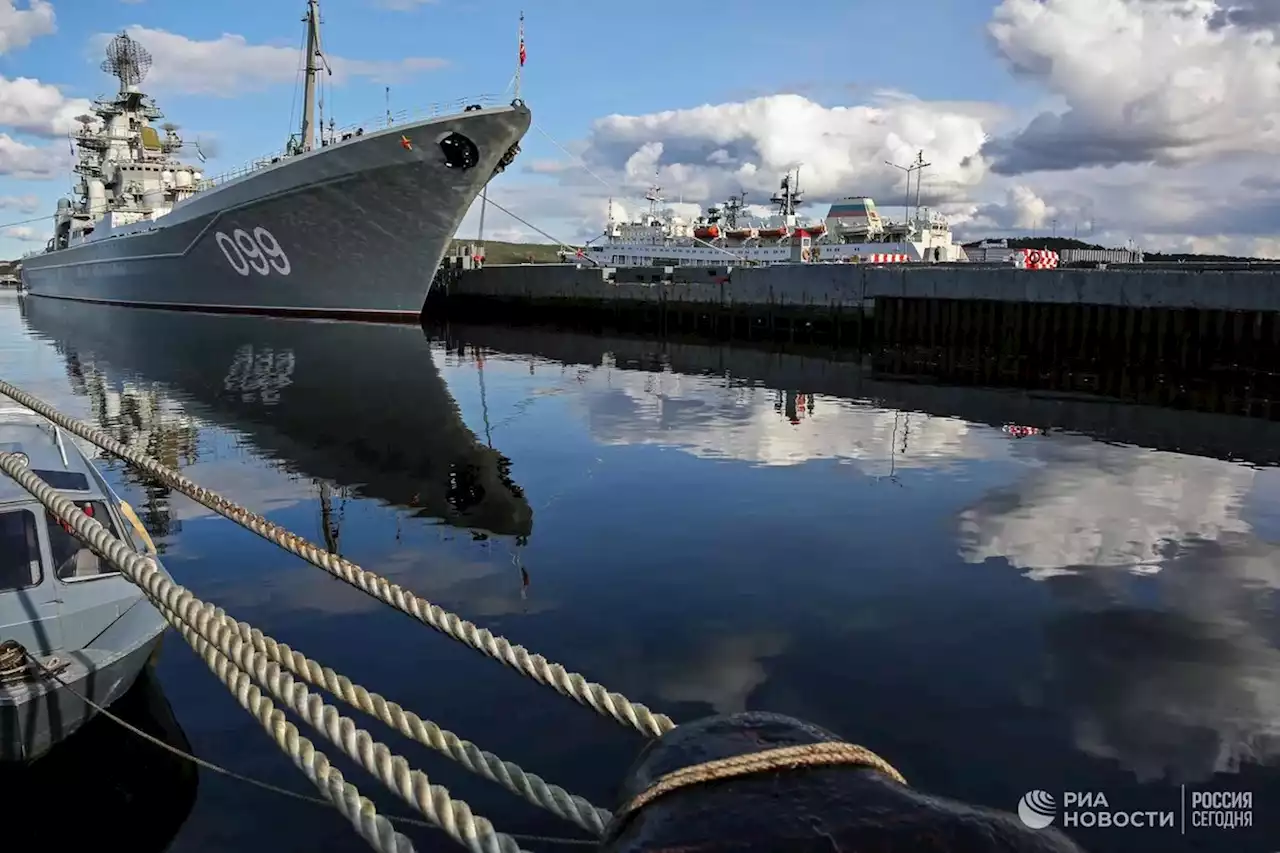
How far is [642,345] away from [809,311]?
922 cm

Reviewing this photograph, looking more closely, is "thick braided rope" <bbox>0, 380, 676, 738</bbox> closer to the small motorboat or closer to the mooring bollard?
the mooring bollard

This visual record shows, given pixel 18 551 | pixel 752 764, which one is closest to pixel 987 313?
pixel 18 551

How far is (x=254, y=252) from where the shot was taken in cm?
4762

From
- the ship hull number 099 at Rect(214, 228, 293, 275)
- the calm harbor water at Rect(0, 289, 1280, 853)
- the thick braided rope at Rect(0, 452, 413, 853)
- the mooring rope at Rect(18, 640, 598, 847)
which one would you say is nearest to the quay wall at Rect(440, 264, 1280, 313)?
the calm harbor water at Rect(0, 289, 1280, 853)

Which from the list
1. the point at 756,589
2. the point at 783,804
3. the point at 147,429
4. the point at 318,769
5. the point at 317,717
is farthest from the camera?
the point at 147,429

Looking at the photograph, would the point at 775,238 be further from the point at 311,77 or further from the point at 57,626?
the point at 57,626

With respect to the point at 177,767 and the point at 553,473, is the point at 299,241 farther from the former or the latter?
the point at 177,767

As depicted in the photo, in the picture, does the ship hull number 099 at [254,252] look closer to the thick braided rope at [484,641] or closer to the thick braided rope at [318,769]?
the thick braided rope at [484,641]

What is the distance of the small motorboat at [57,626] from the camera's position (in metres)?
5.91

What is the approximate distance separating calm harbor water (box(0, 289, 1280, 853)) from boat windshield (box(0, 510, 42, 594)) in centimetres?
134

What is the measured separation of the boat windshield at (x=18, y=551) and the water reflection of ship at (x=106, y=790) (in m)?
1.24

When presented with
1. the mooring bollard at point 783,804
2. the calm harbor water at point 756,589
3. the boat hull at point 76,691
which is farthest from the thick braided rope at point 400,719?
the boat hull at point 76,691

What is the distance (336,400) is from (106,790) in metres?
19.1

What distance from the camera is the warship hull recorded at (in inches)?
1610
